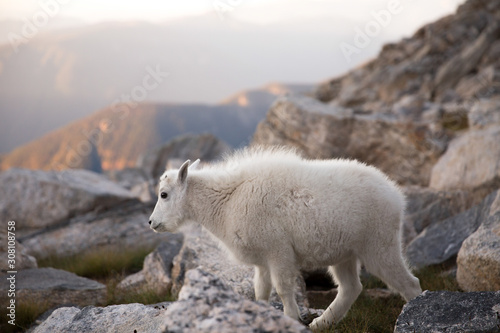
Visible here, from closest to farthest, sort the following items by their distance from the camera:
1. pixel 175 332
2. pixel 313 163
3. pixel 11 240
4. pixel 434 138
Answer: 1. pixel 175 332
2. pixel 313 163
3. pixel 11 240
4. pixel 434 138

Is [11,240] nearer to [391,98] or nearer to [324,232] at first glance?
[324,232]

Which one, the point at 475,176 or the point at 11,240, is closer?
the point at 11,240

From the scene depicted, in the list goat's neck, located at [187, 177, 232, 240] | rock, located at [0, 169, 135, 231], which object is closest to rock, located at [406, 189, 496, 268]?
goat's neck, located at [187, 177, 232, 240]

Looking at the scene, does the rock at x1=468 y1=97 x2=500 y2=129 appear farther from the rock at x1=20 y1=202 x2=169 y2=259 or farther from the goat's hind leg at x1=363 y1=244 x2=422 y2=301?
the rock at x1=20 y1=202 x2=169 y2=259

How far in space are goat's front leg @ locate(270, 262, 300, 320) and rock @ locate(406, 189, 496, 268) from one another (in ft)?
11.6

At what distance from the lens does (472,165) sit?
1077 centimetres

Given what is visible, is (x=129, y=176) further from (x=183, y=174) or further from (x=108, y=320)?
(x=108, y=320)

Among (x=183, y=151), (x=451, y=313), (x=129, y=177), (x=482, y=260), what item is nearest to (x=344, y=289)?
(x=451, y=313)

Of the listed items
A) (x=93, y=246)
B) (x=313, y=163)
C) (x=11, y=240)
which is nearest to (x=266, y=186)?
(x=313, y=163)

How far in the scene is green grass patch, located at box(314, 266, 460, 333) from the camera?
6.01 metres

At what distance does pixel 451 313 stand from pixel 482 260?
1632mm

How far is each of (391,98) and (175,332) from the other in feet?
69.1

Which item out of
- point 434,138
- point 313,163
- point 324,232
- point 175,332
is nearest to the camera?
point 175,332

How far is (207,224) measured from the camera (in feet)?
21.4
